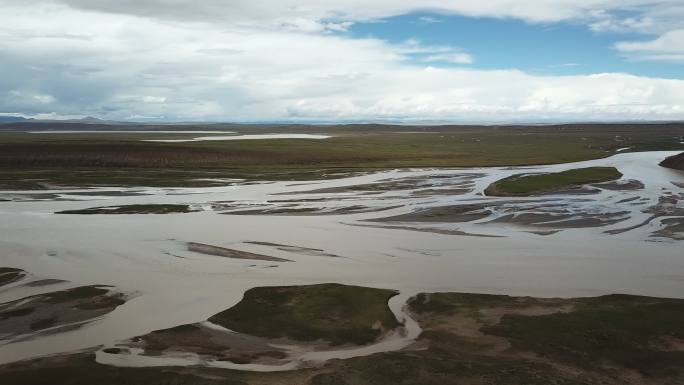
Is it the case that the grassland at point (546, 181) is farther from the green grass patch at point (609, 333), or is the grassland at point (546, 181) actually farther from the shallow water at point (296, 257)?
the green grass patch at point (609, 333)

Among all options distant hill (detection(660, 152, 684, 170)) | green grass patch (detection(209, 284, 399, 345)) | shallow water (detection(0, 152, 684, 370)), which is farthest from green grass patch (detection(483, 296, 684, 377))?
distant hill (detection(660, 152, 684, 170))

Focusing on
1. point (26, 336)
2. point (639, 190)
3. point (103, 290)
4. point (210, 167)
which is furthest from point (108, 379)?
point (210, 167)

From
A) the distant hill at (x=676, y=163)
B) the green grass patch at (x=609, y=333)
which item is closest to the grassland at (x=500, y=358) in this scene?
the green grass patch at (x=609, y=333)

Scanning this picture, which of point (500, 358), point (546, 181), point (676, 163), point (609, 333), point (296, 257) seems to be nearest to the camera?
point (500, 358)

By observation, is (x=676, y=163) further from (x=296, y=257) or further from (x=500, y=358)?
(x=500, y=358)

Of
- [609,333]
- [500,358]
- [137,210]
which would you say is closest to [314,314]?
[500,358]

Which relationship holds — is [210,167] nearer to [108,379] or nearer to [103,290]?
[103,290]
